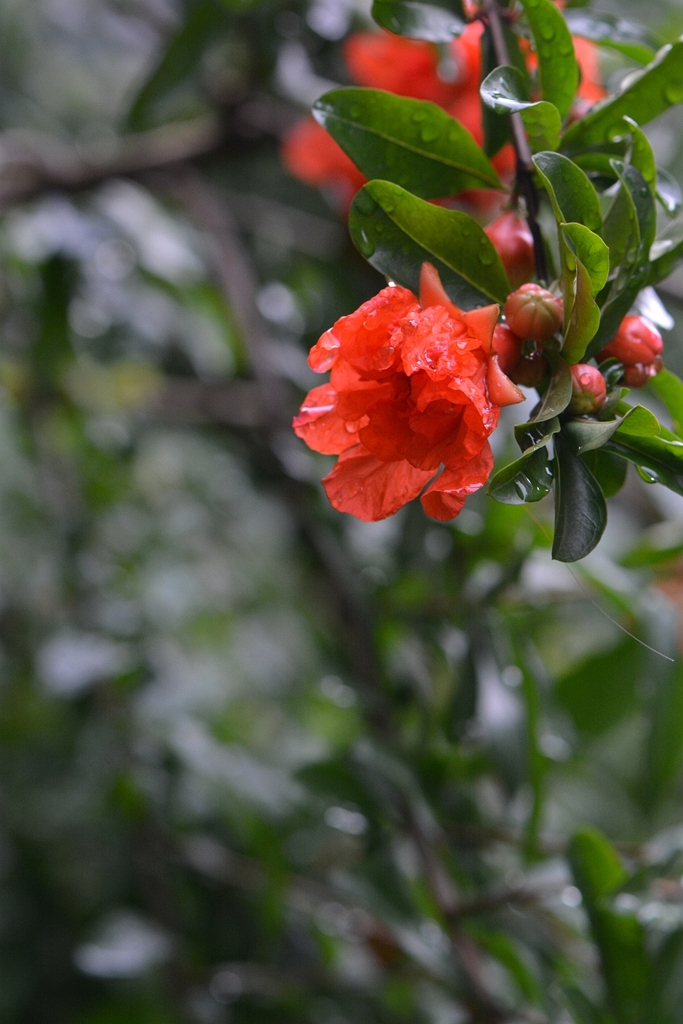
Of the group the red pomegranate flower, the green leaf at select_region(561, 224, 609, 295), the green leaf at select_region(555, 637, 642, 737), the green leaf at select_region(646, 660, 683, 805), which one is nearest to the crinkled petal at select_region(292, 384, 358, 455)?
the red pomegranate flower

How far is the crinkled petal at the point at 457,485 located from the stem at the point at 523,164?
0.33ft

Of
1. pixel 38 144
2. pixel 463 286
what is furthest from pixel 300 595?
pixel 463 286

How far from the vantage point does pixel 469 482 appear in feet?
1.05

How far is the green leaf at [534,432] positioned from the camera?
315 millimetres

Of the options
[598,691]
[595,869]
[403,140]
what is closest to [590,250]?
[403,140]

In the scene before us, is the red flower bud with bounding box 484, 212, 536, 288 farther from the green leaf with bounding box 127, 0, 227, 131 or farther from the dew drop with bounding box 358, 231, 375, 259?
the green leaf with bounding box 127, 0, 227, 131

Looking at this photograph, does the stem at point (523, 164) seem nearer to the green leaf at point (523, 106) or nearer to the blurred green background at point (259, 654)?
the green leaf at point (523, 106)

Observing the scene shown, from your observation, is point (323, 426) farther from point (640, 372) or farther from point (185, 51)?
point (185, 51)

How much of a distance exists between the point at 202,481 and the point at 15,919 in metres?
0.71

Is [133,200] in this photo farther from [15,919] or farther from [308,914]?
[15,919]

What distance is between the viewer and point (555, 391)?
33 centimetres

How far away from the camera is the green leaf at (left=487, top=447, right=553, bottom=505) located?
0.99ft

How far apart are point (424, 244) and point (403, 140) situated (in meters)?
0.08

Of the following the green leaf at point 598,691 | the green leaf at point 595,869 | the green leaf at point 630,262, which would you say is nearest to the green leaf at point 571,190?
the green leaf at point 630,262
